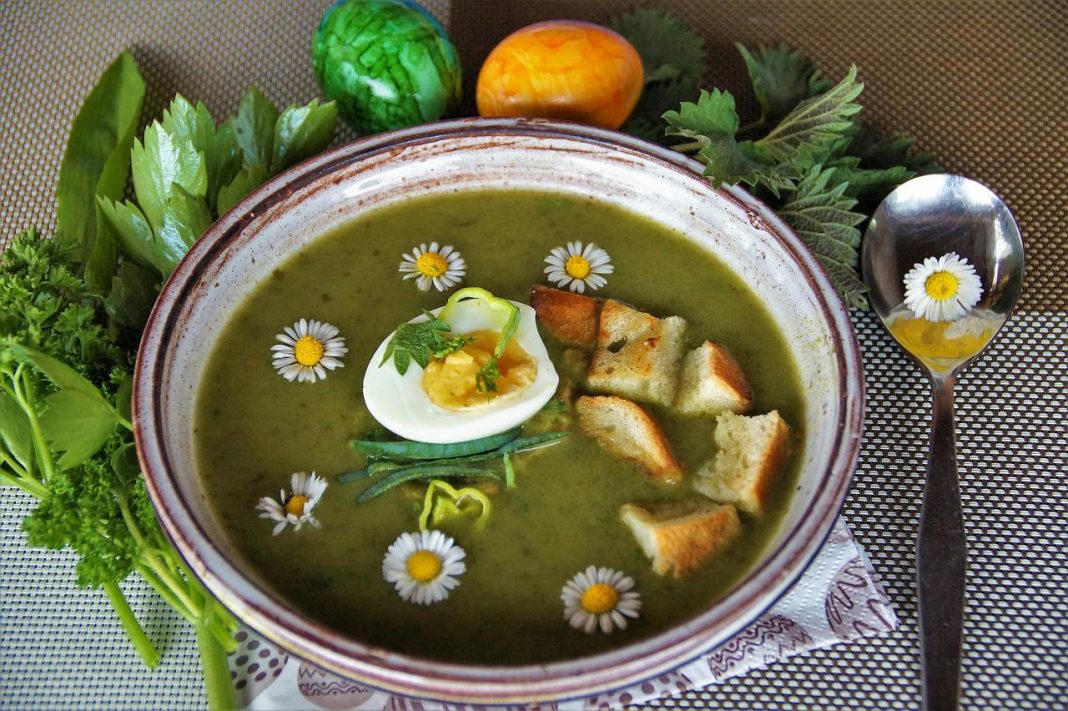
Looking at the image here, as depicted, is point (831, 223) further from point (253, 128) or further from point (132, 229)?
point (132, 229)

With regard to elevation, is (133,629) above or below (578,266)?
below

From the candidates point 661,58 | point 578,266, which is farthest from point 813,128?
point 578,266

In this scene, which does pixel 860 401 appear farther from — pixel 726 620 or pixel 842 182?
pixel 842 182

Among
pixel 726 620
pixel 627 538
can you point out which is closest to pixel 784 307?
pixel 627 538

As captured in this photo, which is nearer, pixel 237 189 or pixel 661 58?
pixel 237 189

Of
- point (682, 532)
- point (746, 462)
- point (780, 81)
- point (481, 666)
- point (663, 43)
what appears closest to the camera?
point (481, 666)

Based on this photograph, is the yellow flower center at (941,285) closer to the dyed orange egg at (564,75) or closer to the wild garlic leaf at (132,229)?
the dyed orange egg at (564,75)

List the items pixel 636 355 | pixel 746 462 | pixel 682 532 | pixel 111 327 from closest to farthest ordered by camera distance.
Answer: pixel 682 532 < pixel 746 462 < pixel 636 355 < pixel 111 327

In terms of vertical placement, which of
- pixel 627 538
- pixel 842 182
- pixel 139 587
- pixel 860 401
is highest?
pixel 842 182
